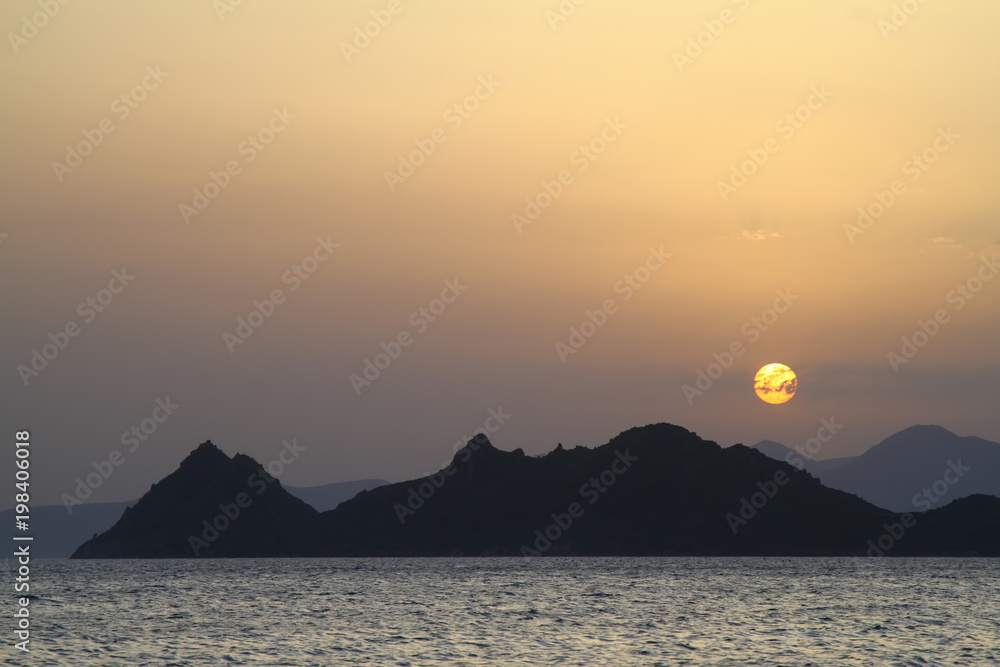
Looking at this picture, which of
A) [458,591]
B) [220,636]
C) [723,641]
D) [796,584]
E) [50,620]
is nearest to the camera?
[723,641]

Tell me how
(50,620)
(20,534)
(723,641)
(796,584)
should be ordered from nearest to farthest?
(20,534) → (723,641) → (50,620) → (796,584)

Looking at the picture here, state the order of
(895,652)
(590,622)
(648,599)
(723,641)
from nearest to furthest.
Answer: (895,652)
(723,641)
(590,622)
(648,599)

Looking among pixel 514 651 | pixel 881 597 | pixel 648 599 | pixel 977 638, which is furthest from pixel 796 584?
pixel 514 651

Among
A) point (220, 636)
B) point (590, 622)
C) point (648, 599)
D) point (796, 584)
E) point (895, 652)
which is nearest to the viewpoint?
point (895, 652)

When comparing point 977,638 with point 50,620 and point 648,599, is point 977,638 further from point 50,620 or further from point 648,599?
point 50,620

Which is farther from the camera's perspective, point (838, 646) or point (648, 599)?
point (648, 599)

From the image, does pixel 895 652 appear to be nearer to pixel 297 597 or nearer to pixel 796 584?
pixel 297 597

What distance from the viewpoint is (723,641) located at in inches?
3332

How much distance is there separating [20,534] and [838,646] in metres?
58.7

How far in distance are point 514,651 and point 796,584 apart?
122 m

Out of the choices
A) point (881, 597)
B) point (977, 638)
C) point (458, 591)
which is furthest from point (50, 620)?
point (881, 597)

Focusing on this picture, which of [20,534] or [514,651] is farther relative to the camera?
[514,651]

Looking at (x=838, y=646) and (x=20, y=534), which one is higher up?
(x=20, y=534)

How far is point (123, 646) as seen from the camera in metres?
85.2
